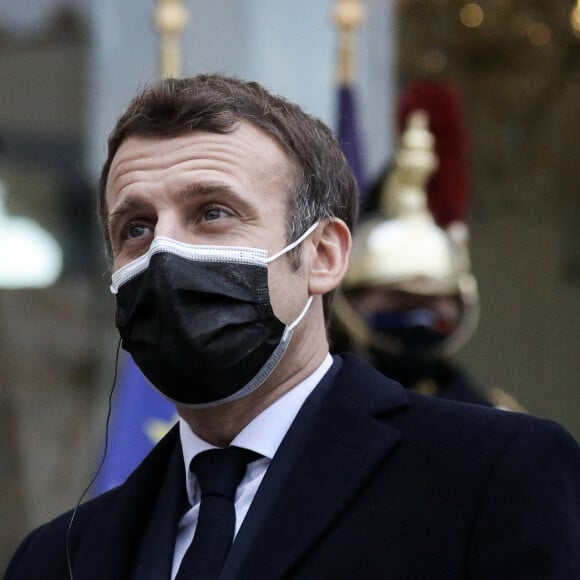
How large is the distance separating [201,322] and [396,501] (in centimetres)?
41

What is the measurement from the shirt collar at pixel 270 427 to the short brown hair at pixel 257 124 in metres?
0.25

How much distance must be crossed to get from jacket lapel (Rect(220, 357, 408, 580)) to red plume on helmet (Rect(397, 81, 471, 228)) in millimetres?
3024

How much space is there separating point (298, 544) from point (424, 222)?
119 inches

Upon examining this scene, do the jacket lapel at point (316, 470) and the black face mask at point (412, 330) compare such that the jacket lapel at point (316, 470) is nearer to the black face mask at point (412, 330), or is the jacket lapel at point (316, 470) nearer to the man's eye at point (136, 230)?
the man's eye at point (136, 230)

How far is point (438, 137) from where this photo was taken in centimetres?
566

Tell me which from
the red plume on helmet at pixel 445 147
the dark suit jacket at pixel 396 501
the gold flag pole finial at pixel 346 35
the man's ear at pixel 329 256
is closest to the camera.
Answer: the dark suit jacket at pixel 396 501

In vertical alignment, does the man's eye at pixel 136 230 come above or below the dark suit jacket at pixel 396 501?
above

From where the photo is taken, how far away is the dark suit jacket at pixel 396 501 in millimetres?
2139

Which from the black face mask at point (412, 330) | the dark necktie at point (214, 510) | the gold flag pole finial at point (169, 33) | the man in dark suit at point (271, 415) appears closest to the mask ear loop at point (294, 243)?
the man in dark suit at point (271, 415)

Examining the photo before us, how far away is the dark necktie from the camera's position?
7.44ft

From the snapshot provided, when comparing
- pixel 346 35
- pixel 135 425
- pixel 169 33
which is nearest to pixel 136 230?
pixel 135 425

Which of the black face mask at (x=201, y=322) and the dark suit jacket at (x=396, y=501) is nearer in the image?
the dark suit jacket at (x=396, y=501)

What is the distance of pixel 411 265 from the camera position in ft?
15.7

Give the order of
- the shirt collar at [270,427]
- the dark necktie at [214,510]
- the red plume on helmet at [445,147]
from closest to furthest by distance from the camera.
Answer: the dark necktie at [214,510]
the shirt collar at [270,427]
the red plume on helmet at [445,147]
